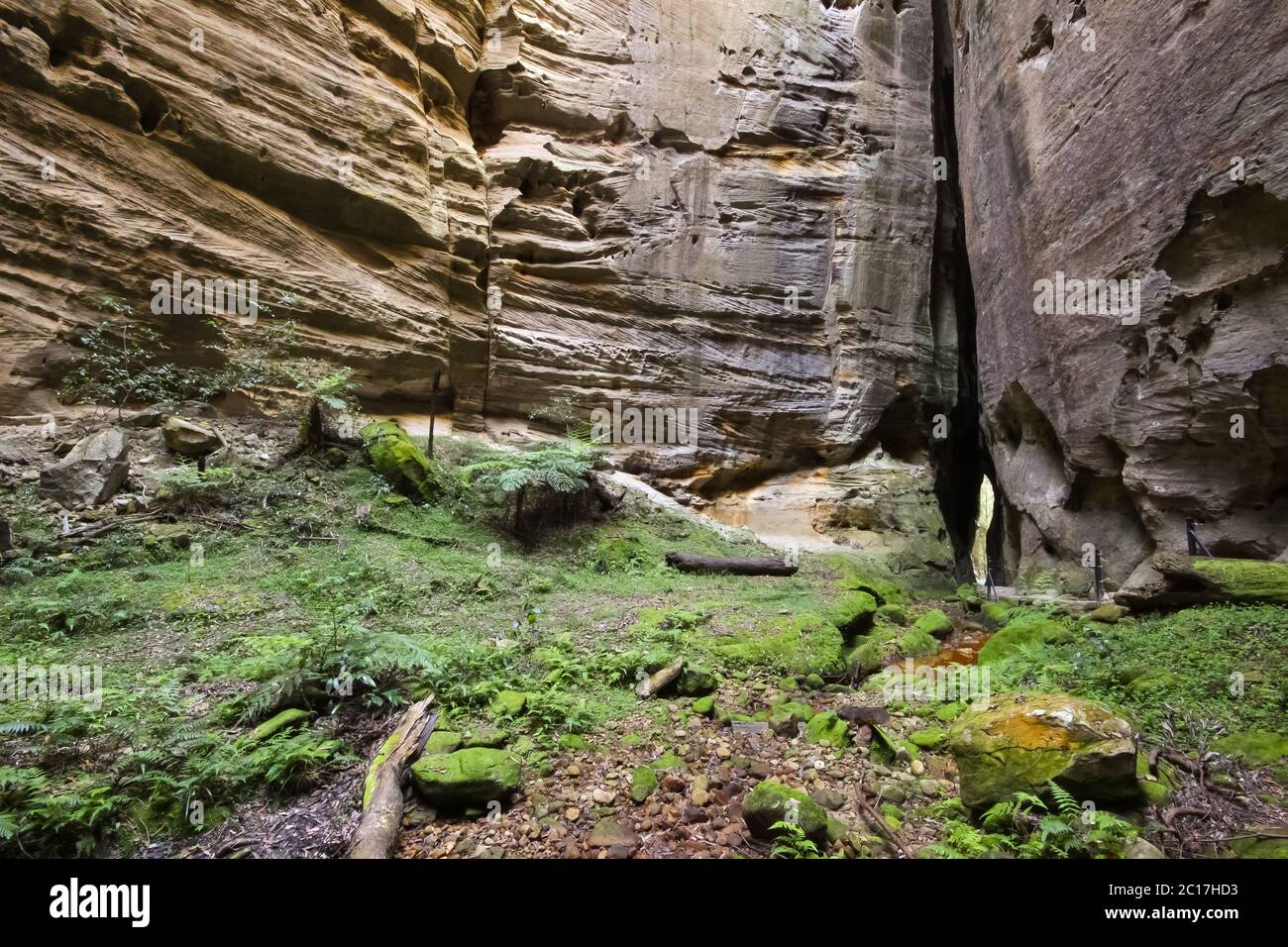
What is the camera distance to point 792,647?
666cm

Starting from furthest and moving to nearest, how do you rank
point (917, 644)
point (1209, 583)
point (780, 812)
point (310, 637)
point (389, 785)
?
point (917, 644) → point (1209, 583) → point (310, 637) → point (389, 785) → point (780, 812)

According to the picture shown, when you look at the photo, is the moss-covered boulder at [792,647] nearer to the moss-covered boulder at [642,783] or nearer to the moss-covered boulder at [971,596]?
the moss-covered boulder at [642,783]

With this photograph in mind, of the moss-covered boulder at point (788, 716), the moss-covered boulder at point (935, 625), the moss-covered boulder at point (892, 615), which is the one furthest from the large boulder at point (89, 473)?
the moss-covered boulder at point (935, 625)

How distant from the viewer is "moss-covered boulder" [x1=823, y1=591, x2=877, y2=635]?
323 inches

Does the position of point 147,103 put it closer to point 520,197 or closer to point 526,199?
point 520,197

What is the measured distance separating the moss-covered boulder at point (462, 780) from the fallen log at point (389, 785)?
0.15 metres

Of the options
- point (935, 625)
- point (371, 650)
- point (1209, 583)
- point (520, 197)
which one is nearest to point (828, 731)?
point (371, 650)

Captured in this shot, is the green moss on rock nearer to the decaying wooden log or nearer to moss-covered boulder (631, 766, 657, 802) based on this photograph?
the decaying wooden log

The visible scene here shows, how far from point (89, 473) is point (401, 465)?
4014 mm

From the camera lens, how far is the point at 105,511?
755 centimetres

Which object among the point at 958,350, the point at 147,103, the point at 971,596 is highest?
the point at 147,103

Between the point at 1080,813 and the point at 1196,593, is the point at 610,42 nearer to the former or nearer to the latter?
the point at 1196,593

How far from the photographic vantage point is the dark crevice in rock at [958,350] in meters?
20.2

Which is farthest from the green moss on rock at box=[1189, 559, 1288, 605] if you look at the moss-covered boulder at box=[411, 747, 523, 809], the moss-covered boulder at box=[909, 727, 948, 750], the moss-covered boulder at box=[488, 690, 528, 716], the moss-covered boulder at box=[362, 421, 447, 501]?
the moss-covered boulder at box=[362, 421, 447, 501]
